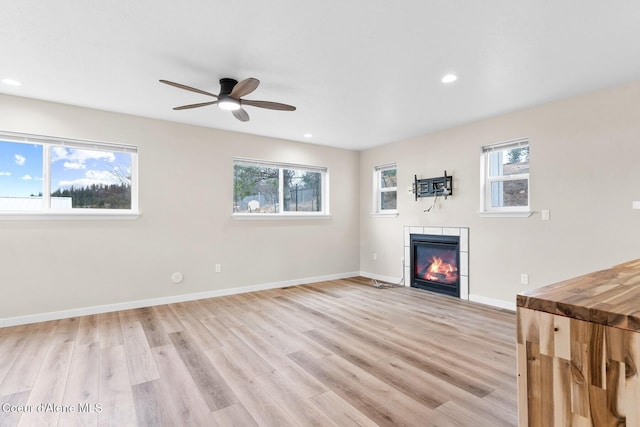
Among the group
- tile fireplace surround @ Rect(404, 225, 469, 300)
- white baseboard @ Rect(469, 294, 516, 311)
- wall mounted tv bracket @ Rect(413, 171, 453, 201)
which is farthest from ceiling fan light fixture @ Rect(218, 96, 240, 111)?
white baseboard @ Rect(469, 294, 516, 311)

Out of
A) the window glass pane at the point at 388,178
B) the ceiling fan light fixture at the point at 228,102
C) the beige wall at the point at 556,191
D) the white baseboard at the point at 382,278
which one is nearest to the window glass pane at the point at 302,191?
the window glass pane at the point at 388,178

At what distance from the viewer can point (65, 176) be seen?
12.3 feet

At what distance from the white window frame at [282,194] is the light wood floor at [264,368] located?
161 cm

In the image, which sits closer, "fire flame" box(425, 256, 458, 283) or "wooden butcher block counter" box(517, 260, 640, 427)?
"wooden butcher block counter" box(517, 260, 640, 427)

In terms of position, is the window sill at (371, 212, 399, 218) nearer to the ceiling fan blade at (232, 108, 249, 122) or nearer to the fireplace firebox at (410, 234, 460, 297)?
the fireplace firebox at (410, 234, 460, 297)

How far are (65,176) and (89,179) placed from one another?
9.1 inches

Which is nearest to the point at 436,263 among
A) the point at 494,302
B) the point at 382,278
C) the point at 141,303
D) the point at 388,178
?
the point at 494,302

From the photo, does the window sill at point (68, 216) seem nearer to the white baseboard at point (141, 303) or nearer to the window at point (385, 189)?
the white baseboard at point (141, 303)

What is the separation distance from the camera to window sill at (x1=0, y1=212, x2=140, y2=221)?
3.38 m

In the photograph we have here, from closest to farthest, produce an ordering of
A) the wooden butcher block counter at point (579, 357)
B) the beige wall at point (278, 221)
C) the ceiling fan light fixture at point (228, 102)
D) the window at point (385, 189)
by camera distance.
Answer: the wooden butcher block counter at point (579, 357), the ceiling fan light fixture at point (228, 102), the beige wall at point (278, 221), the window at point (385, 189)

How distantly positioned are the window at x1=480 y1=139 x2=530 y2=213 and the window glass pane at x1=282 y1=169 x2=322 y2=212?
274 centimetres

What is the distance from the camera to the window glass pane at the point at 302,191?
5441 millimetres

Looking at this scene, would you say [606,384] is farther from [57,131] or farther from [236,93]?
[57,131]

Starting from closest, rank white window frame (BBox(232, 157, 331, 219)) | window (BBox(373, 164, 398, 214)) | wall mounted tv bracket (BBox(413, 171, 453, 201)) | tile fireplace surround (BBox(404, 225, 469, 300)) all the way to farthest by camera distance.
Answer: tile fireplace surround (BBox(404, 225, 469, 300))
wall mounted tv bracket (BBox(413, 171, 453, 201))
white window frame (BBox(232, 157, 331, 219))
window (BBox(373, 164, 398, 214))
